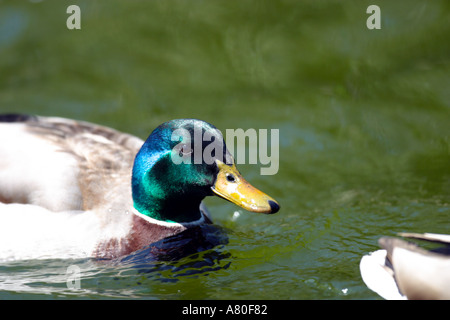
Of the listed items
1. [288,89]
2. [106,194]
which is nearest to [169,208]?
[106,194]

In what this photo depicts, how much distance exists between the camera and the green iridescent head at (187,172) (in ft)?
16.0

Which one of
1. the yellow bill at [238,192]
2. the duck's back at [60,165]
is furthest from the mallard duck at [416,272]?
the duck's back at [60,165]

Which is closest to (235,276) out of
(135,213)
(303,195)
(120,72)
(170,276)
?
(170,276)

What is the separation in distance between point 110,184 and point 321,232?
1727 mm

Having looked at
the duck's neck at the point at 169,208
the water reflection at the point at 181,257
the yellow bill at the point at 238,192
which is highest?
the yellow bill at the point at 238,192

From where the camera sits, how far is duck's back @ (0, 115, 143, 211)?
525 centimetres

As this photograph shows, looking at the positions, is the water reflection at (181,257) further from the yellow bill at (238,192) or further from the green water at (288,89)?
the yellow bill at (238,192)

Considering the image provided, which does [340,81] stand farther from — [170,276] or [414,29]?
[170,276]

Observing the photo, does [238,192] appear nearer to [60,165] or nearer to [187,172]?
[187,172]

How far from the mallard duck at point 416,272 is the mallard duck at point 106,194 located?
1002mm

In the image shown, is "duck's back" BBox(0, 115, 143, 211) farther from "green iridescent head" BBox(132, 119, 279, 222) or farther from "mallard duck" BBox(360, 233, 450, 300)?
"mallard duck" BBox(360, 233, 450, 300)

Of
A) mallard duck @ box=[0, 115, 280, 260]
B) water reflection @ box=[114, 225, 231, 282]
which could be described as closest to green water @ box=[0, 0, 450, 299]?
water reflection @ box=[114, 225, 231, 282]

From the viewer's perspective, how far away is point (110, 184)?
18.3 feet
